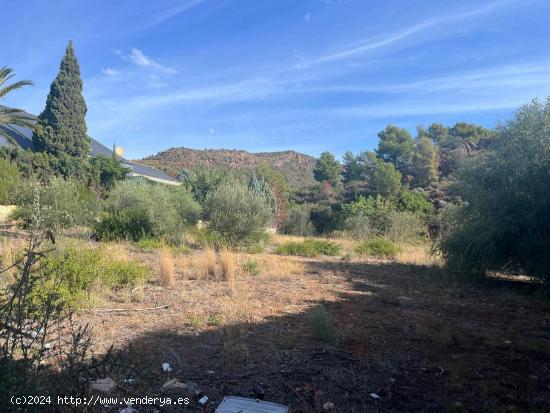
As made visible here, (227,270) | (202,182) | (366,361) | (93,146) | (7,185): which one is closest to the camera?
(366,361)

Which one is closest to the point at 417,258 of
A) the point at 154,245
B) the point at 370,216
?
the point at 154,245

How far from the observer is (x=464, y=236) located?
Result: 934 centimetres

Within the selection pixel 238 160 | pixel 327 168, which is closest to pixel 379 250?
pixel 327 168

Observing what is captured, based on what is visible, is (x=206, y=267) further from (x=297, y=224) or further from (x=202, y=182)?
(x=297, y=224)

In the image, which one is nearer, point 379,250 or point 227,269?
point 227,269

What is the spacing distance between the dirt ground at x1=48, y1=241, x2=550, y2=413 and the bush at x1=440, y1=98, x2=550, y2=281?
973 millimetres

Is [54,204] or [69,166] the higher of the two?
[69,166]

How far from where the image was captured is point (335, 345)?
452cm

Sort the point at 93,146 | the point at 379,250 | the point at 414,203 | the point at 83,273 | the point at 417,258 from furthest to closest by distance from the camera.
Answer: the point at 93,146 < the point at 414,203 < the point at 379,250 < the point at 417,258 < the point at 83,273

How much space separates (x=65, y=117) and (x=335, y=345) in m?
26.9

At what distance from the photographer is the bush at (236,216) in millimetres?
13461

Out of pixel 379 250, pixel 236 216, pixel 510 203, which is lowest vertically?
pixel 379 250

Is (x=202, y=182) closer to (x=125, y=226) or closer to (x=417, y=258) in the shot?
(x=125, y=226)

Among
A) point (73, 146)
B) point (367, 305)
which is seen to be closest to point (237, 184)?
point (367, 305)
